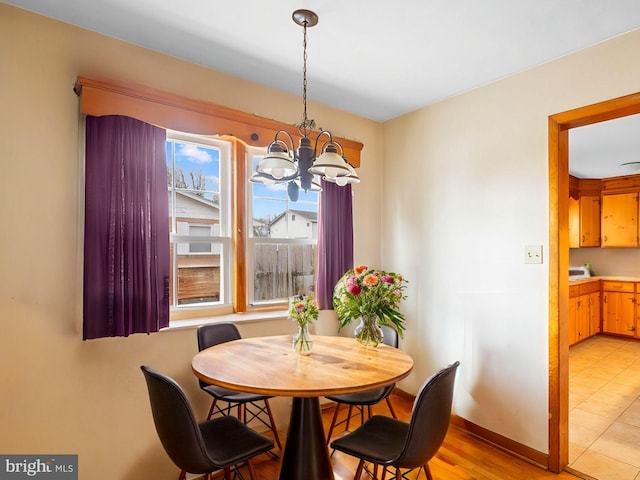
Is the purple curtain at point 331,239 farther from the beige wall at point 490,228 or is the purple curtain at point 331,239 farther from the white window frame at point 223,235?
the white window frame at point 223,235

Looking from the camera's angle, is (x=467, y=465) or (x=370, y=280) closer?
(x=370, y=280)

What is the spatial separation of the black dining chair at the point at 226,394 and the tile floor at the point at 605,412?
207 centimetres

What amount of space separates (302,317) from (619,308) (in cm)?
601

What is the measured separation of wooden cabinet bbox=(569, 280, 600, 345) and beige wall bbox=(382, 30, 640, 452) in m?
3.25

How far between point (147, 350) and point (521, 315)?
2472 mm

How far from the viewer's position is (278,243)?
2939mm

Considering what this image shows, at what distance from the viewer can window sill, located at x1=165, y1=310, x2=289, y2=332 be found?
2.33 m

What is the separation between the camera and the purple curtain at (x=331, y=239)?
9.87ft

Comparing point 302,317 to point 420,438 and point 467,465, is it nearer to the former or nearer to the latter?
point 420,438

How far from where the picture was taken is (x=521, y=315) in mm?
2465

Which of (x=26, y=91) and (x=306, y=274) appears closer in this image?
(x=26, y=91)

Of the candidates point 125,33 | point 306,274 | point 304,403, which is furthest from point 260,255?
point 125,33

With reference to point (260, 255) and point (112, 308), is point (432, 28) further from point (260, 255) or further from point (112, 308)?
point (112, 308)

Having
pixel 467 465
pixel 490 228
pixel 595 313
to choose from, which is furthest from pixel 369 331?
pixel 595 313
